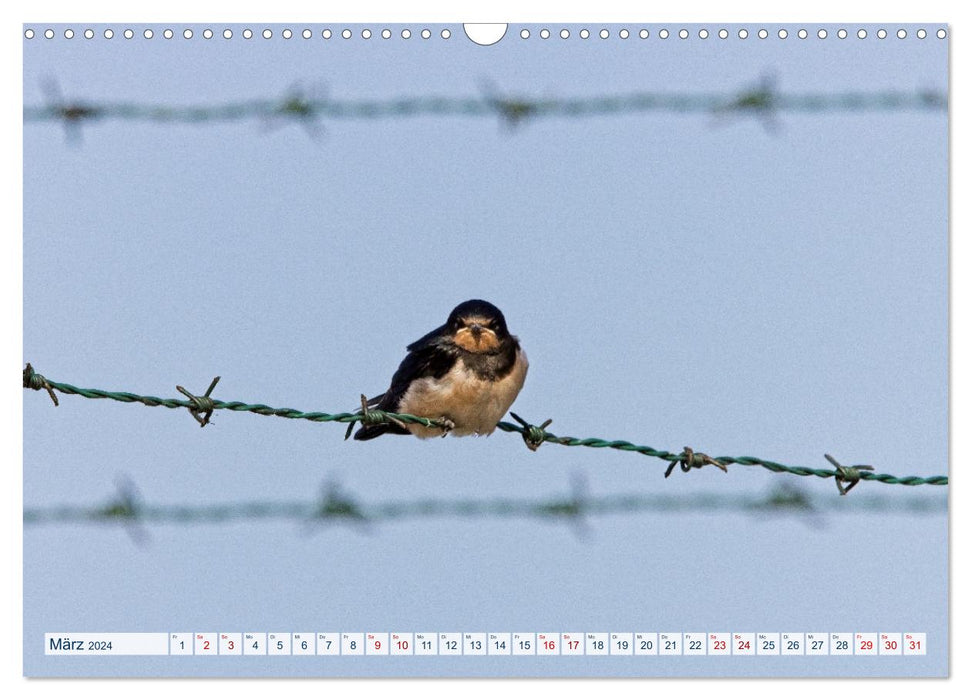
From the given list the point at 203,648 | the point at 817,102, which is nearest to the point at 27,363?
the point at 203,648

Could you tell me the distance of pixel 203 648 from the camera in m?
4.71

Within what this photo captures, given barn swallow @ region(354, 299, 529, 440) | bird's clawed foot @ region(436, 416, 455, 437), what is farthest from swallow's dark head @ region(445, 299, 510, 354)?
bird's clawed foot @ region(436, 416, 455, 437)

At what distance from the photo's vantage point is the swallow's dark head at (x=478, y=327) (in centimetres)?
595

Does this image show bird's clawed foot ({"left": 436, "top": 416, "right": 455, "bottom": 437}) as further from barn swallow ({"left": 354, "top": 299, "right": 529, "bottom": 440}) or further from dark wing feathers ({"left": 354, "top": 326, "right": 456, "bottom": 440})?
dark wing feathers ({"left": 354, "top": 326, "right": 456, "bottom": 440})

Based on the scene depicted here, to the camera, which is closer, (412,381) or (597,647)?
(597,647)

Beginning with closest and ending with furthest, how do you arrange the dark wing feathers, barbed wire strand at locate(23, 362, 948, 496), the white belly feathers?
barbed wire strand at locate(23, 362, 948, 496), the white belly feathers, the dark wing feathers

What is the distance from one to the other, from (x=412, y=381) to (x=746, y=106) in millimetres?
1621

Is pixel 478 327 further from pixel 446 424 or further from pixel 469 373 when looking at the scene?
pixel 446 424

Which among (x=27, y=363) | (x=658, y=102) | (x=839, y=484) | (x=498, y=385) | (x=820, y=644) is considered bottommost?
(x=820, y=644)

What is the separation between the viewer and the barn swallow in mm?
5902

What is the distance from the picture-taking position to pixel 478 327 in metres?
5.95

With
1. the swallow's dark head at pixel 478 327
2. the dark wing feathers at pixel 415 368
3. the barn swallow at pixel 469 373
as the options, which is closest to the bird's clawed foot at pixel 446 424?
the barn swallow at pixel 469 373

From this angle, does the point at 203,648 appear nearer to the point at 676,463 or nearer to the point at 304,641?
the point at 304,641

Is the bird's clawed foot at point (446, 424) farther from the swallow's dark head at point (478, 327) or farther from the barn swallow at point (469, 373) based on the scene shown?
the swallow's dark head at point (478, 327)
